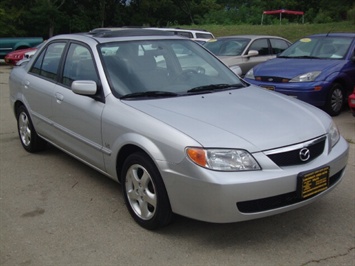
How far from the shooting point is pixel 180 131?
3.22 m

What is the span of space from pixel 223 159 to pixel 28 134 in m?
3.41

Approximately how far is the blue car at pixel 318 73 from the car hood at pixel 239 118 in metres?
3.47

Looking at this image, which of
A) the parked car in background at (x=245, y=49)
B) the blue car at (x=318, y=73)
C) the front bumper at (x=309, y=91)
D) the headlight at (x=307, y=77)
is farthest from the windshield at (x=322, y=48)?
the parked car in background at (x=245, y=49)

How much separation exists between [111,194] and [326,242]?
2047 millimetres

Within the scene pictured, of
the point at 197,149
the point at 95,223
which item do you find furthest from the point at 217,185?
the point at 95,223

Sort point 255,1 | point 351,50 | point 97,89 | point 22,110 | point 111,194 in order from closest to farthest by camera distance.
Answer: point 97,89
point 111,194
point 22,110
point 351,50
point 255,1

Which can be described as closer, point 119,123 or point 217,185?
point 217,185

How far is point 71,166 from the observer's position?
204 inches

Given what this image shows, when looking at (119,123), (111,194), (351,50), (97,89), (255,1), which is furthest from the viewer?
(255,1)

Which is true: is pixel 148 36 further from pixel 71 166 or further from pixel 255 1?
pixel 255 1

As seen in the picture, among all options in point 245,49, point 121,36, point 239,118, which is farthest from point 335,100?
point 239,118

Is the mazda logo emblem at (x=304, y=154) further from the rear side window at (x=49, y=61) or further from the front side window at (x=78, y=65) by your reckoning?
the rear side window at (x=49, y=61)

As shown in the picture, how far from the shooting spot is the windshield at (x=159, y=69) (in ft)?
13.0

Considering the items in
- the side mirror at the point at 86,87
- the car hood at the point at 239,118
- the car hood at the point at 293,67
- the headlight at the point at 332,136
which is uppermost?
the side mirror at the point at 86,87
